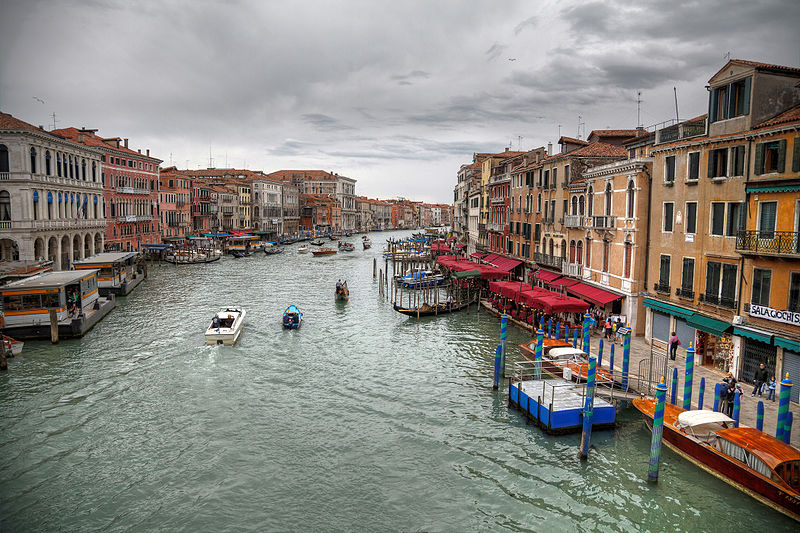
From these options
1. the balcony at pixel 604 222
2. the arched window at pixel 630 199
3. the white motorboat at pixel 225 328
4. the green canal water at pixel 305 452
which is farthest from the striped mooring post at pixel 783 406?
the white motorboat at pixel 225 328

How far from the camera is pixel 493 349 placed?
2573 cm

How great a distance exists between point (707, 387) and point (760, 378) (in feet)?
5.03

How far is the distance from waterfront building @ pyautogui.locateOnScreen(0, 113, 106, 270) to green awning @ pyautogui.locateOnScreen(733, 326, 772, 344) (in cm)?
4196

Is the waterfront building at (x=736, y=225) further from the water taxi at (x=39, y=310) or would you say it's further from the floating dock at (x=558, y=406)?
the water taxi at (x=39, y=310)

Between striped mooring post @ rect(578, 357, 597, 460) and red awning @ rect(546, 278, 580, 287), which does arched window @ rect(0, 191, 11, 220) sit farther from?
striped mooring post @ rect(578, 357, 597, 460)

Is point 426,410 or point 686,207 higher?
point 686,207

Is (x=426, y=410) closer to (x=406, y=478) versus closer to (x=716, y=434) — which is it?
(x=406, y=478)

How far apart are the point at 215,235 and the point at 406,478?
74.0m

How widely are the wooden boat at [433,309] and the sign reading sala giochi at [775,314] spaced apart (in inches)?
755

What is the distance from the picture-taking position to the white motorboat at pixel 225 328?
83.6 ft

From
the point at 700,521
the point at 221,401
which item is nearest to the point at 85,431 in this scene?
the point at 221,401

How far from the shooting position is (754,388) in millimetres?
16781

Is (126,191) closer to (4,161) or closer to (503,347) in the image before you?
(4,161)

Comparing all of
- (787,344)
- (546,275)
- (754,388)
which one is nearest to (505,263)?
(546,275)
